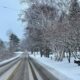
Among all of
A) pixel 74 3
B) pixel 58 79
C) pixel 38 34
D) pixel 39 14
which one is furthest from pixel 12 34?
pixel 58 79

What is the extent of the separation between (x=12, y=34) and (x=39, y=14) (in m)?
145

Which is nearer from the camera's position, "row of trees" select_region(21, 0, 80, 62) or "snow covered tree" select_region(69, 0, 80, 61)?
"snow covered tree" select_region(69, 0, 80, 61)

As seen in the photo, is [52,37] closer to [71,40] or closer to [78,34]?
[71,40]

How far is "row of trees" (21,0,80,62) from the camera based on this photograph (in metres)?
34.2

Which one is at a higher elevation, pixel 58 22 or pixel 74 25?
pixel 58 22

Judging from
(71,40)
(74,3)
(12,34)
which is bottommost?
(71,40)

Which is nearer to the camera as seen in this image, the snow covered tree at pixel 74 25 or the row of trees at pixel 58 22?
the snow covered tree at pixel 74 25

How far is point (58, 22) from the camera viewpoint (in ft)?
140

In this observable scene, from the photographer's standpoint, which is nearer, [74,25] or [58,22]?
[74,25]

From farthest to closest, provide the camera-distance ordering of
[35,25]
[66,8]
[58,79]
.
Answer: [35,25] → [66,8] → [58,79]

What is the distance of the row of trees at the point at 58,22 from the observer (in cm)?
3420

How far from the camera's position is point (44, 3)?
48.5 meters

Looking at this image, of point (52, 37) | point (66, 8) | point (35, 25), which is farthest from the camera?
point (35, 25)

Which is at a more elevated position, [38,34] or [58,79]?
[38,34]
